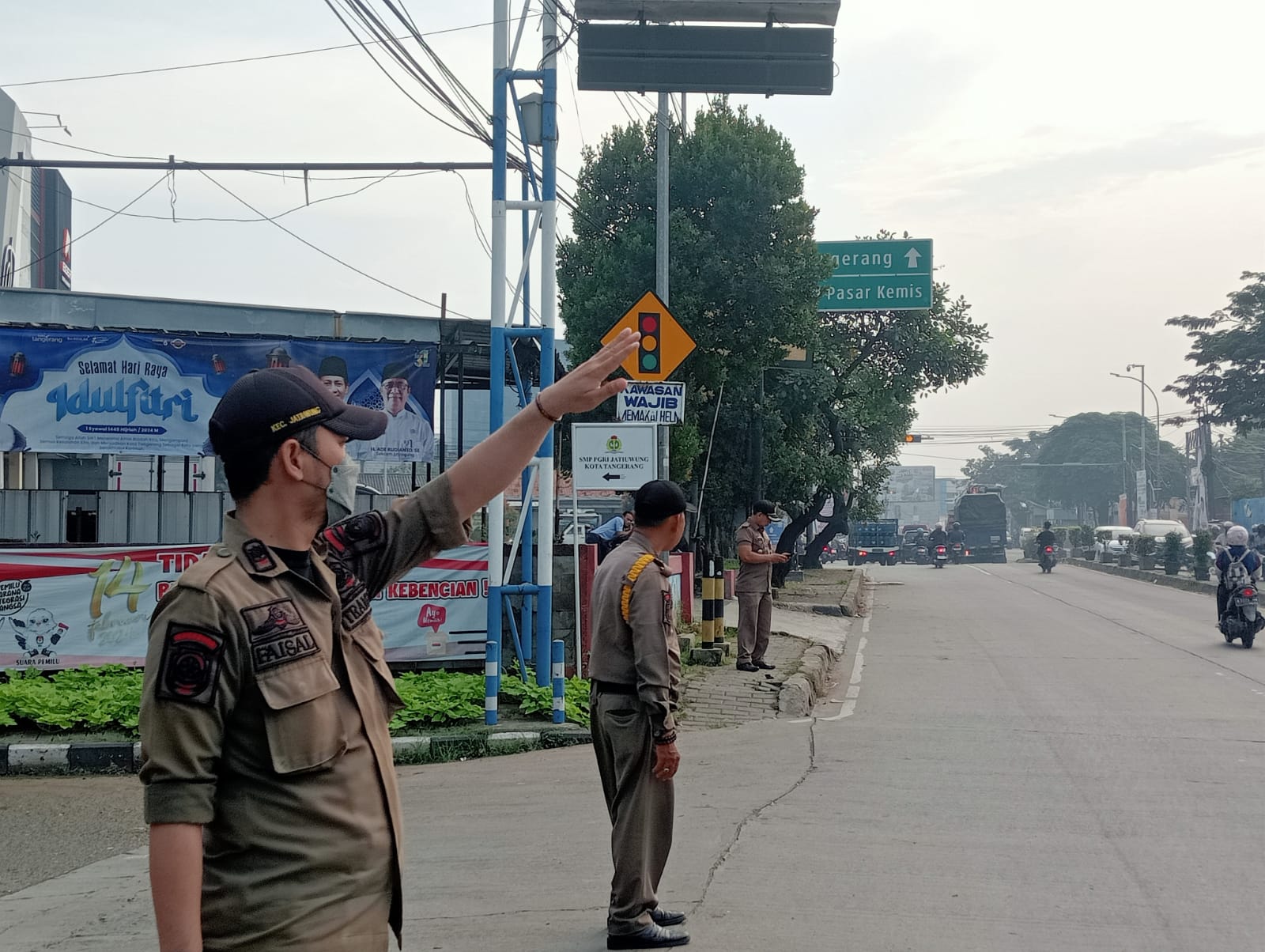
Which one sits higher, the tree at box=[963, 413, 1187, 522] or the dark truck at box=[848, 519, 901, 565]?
the tree at box=[963, 413, 1187, 522]

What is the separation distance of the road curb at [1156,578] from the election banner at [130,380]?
19.2m

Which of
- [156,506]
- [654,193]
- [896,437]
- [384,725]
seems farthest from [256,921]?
[896,437]

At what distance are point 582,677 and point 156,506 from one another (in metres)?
6.35

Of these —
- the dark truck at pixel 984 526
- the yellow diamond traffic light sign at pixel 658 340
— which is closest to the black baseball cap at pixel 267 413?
the yellow diamond traffic light sign at pixel 658 340

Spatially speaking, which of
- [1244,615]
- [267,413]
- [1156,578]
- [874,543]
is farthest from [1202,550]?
[267,413]

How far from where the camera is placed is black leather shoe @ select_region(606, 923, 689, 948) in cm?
479

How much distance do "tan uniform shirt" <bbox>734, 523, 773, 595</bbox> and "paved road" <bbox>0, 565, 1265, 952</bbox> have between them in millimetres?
1660

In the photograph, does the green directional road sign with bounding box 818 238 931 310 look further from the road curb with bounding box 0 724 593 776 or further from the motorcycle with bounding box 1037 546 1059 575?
the motorcycle with bounding box 1037 546 1059 575

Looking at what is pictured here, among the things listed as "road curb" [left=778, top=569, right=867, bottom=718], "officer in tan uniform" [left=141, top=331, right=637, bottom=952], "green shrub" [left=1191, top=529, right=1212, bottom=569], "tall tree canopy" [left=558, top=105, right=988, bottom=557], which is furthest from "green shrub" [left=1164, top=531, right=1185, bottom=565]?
"officer in tan uniform" [left=141, top=331, right=637, bottom=952]

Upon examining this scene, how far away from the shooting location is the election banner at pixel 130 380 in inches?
518

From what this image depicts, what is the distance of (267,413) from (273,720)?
57cm

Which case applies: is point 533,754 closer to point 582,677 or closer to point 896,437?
point 582,677

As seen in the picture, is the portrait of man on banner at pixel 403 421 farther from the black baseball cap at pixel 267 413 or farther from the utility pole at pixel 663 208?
the black baseball cap at pixel 267 413

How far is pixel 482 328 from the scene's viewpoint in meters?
15.5
